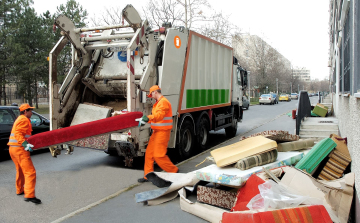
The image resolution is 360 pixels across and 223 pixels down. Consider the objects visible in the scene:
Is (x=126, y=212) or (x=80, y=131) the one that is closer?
(x=126, y=212)

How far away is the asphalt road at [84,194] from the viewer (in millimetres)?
4102

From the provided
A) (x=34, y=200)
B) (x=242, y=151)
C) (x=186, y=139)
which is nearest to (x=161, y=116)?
(x=242, y=151)

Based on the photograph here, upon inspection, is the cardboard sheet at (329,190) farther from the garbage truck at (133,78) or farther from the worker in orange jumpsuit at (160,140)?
the garbage truck at (133,78)

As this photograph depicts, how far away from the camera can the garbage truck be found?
626 cm

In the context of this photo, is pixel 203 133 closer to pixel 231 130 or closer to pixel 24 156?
pixel 231 130

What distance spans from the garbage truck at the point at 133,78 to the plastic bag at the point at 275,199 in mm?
3235

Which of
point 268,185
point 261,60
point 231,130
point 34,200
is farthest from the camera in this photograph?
point 261,60

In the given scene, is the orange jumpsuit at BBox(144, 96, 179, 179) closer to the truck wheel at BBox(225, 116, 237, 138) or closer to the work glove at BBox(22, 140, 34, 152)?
the work glove at BBox(22, 140, 34, 152)

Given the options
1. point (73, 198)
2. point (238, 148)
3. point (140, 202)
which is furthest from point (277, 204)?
point (73, 198)

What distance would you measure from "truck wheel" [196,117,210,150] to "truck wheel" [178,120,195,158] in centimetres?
40

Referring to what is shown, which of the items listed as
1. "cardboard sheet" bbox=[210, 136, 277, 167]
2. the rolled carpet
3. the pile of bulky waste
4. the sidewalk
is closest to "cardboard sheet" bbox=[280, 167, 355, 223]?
the pile of bulky waste

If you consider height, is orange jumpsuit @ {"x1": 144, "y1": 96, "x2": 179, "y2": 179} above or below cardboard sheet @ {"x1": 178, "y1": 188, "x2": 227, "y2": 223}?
above

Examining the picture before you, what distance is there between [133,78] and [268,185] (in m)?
3.54

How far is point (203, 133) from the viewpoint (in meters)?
8.72
